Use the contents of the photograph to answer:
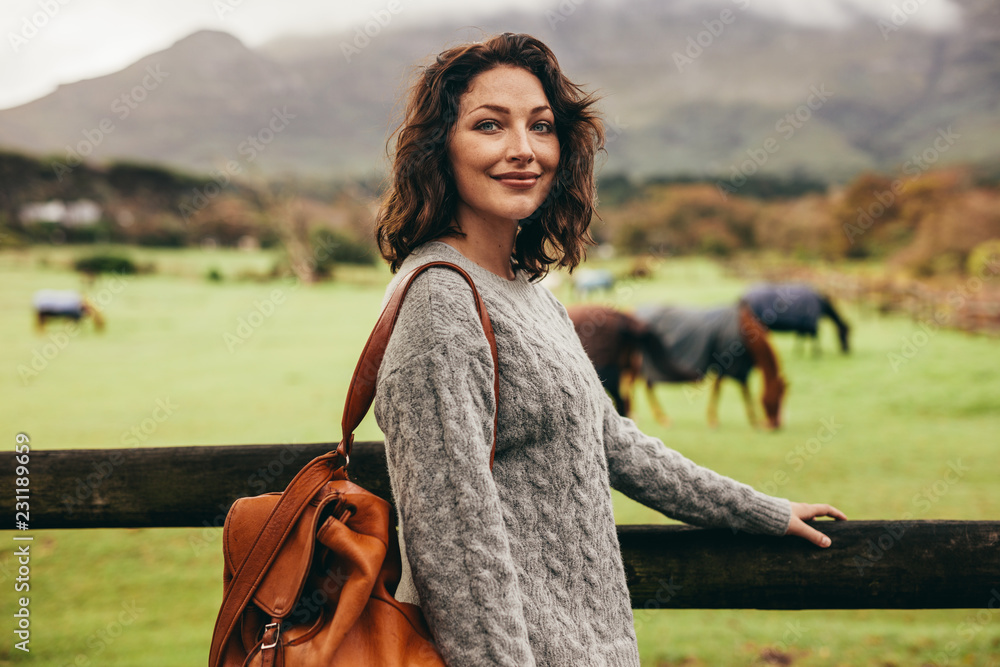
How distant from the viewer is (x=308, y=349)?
1070 centimetres

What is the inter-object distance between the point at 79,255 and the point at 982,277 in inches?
770

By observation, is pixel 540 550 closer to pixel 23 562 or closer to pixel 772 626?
pixel 23 562

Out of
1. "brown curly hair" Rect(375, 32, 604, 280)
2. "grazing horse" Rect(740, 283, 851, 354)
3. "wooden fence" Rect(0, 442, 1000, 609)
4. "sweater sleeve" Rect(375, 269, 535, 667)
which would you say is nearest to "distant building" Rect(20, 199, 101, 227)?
"grazing horse" Rect(740, 283, 851, 354)

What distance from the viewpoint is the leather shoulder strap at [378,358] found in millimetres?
775

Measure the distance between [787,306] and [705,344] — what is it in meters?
3.07

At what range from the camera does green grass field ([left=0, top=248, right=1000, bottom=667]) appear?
2.91m

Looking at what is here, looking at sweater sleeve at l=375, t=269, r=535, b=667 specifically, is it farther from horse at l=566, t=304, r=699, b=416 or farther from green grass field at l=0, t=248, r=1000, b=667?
horse at l=566, t=304, r=699, b=416

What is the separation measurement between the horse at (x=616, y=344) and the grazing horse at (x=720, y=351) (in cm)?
10

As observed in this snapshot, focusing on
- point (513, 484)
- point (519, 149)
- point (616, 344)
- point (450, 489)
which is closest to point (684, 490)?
point (513, 484)

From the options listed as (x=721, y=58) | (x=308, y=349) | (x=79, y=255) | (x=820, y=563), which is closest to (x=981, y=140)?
(x=721, y=58)

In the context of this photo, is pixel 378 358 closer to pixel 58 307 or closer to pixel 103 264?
pixel 58 307

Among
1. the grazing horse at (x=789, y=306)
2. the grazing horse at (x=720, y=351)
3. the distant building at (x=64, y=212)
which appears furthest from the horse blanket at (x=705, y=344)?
the distant building at (x=64, y=212)

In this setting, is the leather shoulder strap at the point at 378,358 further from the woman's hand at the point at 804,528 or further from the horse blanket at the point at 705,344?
the horse blanket at the point at 705,344

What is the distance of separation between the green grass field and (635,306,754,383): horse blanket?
0.76 m
